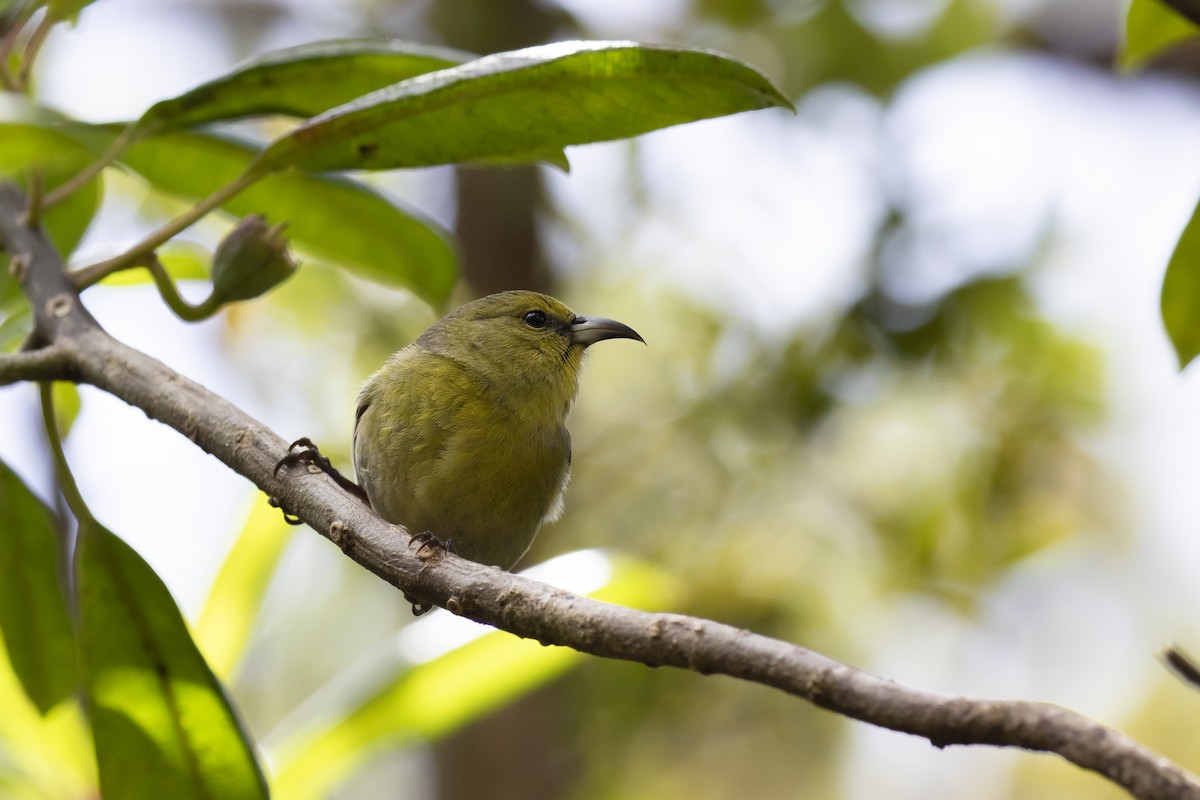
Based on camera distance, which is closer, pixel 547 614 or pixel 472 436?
pixel 547 614

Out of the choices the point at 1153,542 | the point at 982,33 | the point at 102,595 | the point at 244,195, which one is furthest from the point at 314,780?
the point at 1153,542

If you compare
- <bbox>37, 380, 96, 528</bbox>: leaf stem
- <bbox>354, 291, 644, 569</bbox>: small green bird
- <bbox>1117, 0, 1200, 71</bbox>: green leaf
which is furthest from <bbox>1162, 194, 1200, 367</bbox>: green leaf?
<bbox>37, 380, 96, 528</bbox>: leaf stem

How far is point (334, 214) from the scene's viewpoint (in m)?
2.92

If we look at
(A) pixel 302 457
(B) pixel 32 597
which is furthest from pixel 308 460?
(B) pixel 32 597

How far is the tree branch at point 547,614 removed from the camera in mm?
1009

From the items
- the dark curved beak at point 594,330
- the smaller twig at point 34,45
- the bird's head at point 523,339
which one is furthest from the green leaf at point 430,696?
the smaller twig at point 34,45

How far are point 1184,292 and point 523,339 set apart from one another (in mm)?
1925

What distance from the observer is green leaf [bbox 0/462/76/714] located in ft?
8.10

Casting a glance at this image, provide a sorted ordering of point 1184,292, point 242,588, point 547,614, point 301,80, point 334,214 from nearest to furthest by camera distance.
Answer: point 547,614 → point 1184,292 → point 301,80 → point 334,214 → point 242,588

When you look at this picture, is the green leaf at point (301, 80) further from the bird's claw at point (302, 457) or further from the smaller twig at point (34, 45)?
the bird's claw at point (302, 457)

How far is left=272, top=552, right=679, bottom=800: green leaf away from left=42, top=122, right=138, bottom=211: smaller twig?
4.93 ft

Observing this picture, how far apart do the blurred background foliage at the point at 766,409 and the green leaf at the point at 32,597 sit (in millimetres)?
1281

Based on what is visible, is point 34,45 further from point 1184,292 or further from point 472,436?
point 1184,292

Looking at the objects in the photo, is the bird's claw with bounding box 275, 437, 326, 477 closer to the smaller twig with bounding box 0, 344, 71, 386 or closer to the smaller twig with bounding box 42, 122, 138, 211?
the smaller twig with bounding box 0, 344, 71, 386
